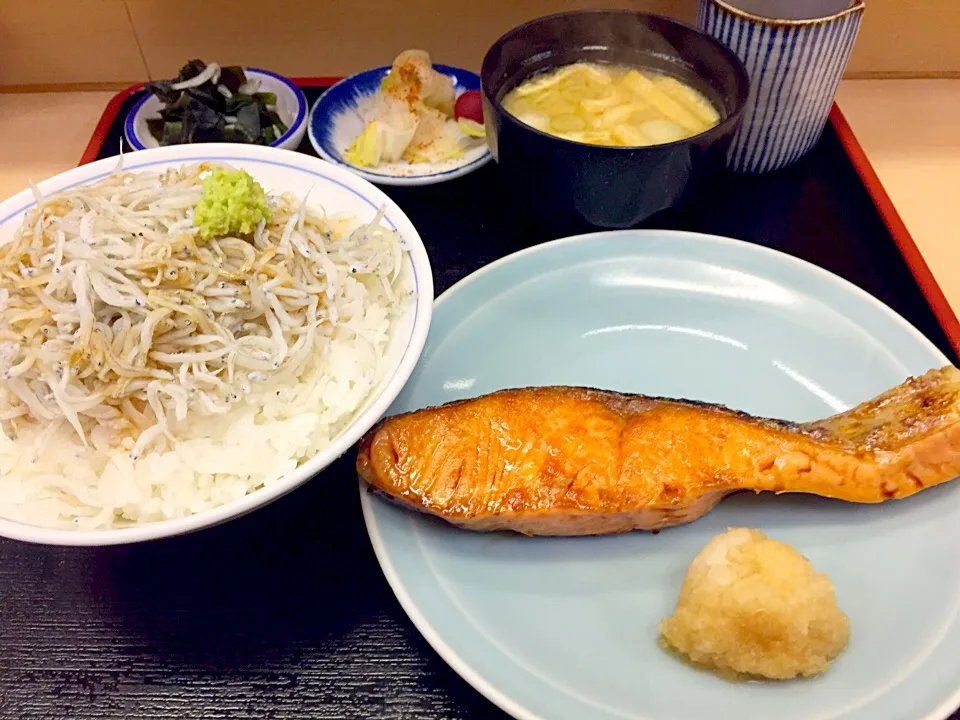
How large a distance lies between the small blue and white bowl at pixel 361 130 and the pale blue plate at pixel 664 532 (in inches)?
21.7

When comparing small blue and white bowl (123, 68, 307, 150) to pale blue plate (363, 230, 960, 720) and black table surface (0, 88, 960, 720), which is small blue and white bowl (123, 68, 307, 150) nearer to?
pale blue plate (363, 230, 960, 720)

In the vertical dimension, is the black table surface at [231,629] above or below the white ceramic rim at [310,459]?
below

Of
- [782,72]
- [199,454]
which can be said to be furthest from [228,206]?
[782,72]

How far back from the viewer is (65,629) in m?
1.36

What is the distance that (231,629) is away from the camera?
1331 millimetres

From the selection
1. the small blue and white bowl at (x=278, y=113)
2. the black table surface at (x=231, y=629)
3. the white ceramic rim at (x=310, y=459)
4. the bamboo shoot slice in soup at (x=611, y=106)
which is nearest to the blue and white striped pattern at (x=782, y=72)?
the bamboo shoot slice in soup at (x=611, y=106)

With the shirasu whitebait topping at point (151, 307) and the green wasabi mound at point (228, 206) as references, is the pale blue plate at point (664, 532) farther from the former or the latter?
the green wasabi mound at point (228, 206)

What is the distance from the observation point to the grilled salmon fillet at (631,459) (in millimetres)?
1332

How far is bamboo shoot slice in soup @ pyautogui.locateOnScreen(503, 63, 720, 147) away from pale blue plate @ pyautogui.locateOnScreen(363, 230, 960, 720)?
35 centimetres

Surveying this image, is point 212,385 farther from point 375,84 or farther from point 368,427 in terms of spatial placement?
point 375,84

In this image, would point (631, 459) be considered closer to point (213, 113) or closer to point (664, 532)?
point (664, 532)

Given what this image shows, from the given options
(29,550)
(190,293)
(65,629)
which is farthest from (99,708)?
(190,293)

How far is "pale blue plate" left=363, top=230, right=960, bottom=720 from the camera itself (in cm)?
117

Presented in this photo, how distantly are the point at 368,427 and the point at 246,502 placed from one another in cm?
25
